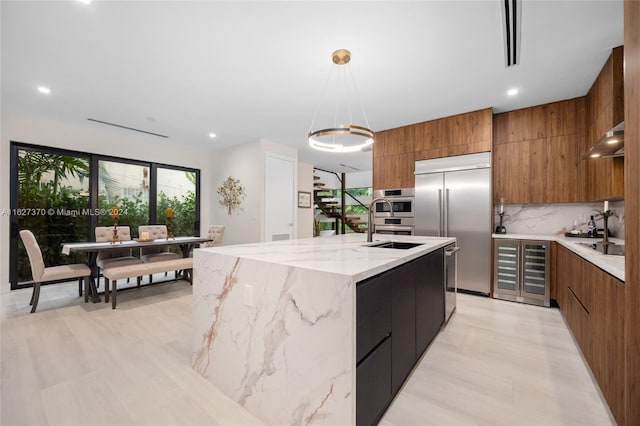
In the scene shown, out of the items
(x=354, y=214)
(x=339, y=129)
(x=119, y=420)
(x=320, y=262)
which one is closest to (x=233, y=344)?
(x=119, y=420)

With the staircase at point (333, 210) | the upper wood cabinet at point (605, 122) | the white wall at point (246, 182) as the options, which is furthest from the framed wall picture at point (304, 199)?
the upper wood cabinet at point (605, 122)

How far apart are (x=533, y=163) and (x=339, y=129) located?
3.05m

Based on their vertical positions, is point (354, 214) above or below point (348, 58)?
below

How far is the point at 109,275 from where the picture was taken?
3.29m

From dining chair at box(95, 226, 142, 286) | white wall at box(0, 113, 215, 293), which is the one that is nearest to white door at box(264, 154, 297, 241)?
white wall at box(0, 113, 215, 293)

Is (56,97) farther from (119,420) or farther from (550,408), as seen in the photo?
(550,408)

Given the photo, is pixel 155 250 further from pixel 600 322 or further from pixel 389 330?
pixel 600 322

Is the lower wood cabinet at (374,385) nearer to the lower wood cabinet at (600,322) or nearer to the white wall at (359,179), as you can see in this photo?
the lower wood cabinet at (600,322)

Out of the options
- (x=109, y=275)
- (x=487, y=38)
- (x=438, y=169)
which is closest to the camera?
(x=487, y=38)

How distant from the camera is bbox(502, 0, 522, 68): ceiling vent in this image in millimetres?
1986

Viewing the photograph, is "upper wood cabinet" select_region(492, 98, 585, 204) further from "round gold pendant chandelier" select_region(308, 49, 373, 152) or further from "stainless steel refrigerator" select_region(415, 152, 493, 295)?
"round gold pendant chandelier" select_region(308, 49, 373, 152)

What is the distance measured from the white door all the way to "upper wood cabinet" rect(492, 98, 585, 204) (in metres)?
3.90

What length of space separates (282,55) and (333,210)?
6760 millimetres

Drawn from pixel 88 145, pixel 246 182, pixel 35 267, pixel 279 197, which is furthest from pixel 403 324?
pixel 88 145
